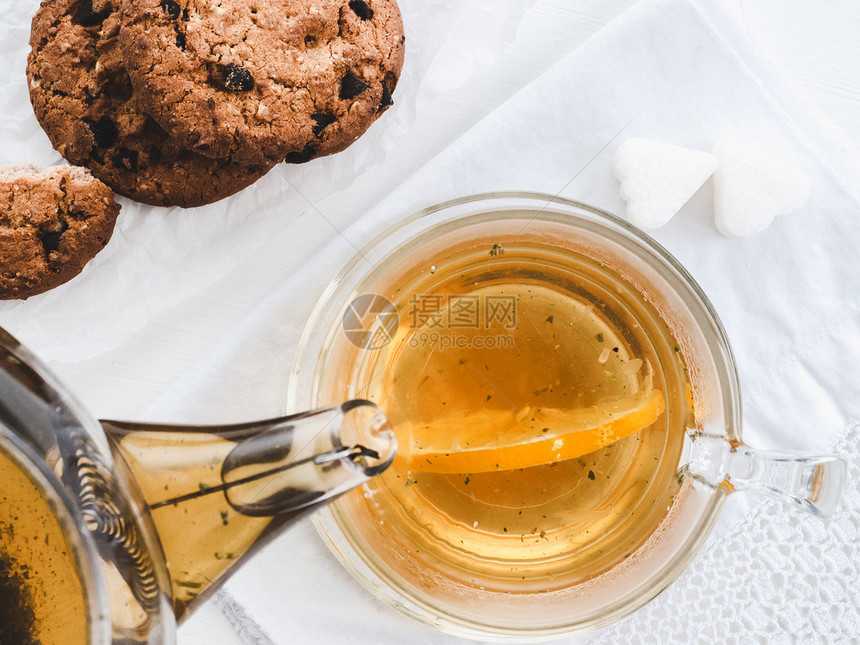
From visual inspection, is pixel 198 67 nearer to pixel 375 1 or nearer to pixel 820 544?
pixel 375 1

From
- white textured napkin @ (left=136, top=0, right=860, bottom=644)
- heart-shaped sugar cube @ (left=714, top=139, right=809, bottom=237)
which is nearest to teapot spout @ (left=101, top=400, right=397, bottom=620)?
white textured napkin @ (left=136, top=0, right=860, bottom=644)

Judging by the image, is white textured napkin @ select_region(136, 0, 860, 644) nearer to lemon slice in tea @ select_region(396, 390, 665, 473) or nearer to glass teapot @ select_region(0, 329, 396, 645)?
lemon slice in tea @ select_region(396, 390, 665, 473)

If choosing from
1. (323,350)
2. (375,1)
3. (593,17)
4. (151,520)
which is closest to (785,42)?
(593,17)

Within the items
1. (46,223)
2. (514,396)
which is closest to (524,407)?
(514,396)

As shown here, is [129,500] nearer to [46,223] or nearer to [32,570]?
[32,570]

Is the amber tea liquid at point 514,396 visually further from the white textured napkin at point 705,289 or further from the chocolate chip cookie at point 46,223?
the chocolate chip cookie at point 46,223

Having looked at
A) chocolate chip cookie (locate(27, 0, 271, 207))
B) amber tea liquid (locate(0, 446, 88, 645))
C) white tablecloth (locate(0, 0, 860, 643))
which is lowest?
white tablecloth (locate(0, 0, 860, 643))

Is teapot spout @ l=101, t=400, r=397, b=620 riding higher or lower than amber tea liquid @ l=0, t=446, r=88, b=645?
lower

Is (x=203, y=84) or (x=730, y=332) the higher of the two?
(x=203, y=84)
